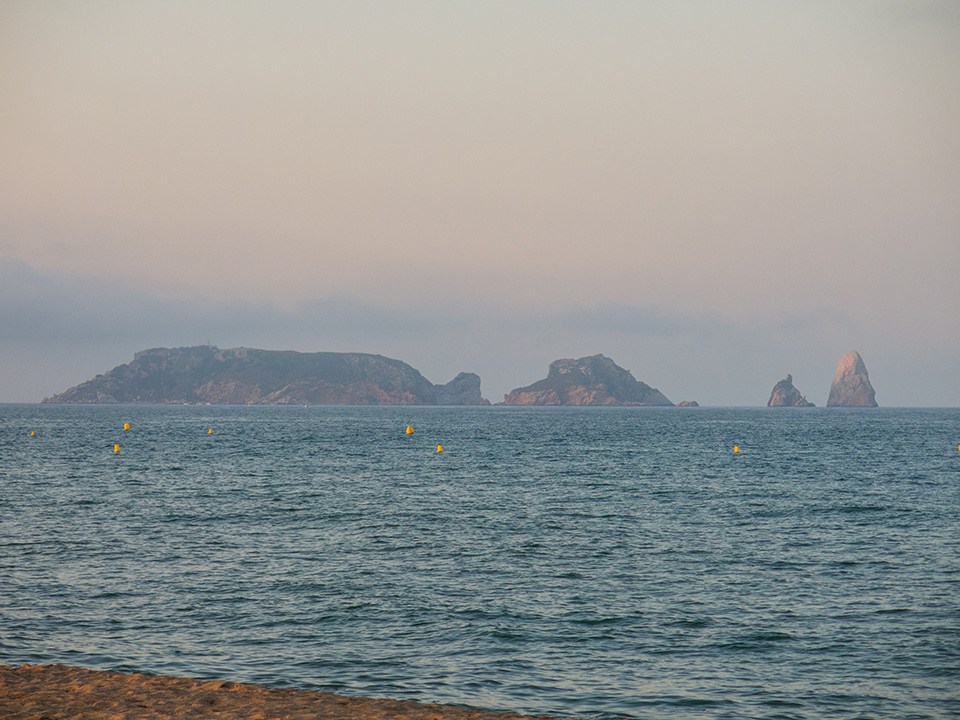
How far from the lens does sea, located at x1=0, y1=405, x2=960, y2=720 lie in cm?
1716

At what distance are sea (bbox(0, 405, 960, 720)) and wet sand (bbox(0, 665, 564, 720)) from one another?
1.73m

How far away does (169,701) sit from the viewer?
13906mm

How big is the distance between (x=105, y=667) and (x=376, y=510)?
25644 mm

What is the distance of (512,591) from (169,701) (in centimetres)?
1249

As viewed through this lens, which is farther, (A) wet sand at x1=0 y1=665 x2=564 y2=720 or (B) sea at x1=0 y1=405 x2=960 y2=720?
(B) sea at x1=0 y1=405 x2=960 y2=720

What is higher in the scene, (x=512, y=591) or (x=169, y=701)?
(x=169, y=701)

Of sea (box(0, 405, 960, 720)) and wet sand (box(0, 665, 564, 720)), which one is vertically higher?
wet sand (box(0, 665, 564, 720))

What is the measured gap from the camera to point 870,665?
18312mm

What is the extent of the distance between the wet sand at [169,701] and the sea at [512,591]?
173 cm

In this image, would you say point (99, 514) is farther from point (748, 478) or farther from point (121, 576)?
point (748, 478)

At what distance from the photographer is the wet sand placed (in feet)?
43.2

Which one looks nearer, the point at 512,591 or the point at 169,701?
the point at 169,701

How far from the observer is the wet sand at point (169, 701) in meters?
13.2

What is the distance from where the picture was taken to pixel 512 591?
24828 mm
